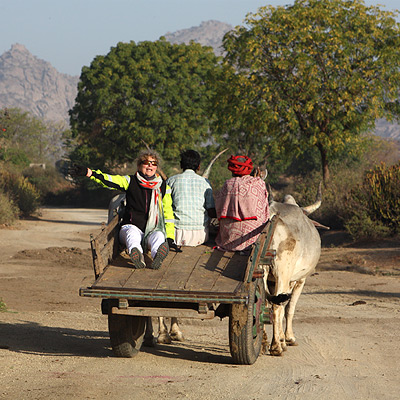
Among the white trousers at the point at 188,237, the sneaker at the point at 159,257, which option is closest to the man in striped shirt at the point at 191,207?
the white trousers at the point at 188,237

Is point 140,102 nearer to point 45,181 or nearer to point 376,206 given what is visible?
point 45,181

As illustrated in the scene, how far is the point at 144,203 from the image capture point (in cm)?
Result: 767

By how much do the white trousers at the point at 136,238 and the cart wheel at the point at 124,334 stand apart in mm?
698

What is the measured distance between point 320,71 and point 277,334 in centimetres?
1934

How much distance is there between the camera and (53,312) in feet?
35.7

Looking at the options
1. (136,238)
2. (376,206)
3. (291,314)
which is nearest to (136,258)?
(136,238)

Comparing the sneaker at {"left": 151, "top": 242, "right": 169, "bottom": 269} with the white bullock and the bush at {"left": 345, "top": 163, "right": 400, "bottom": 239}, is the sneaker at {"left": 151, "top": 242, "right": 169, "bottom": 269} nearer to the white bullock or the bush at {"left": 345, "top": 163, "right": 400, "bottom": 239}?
the white bullock

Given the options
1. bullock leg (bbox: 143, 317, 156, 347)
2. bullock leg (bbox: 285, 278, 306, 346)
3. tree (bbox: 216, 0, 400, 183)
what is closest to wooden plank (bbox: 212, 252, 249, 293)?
bullock leg (bbox: 143, 317, 156, 347)

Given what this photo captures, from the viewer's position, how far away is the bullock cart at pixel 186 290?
6613 millimetres

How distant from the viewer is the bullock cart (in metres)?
6.61

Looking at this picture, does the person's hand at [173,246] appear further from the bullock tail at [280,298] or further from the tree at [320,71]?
the tree at [320,71]

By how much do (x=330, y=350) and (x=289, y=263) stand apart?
1.12 meters

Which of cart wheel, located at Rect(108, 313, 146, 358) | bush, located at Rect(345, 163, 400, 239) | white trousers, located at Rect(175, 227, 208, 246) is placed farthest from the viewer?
bush, located at Rect(345, 163, 400, 239)

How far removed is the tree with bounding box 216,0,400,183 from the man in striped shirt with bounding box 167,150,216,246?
18.2 m
